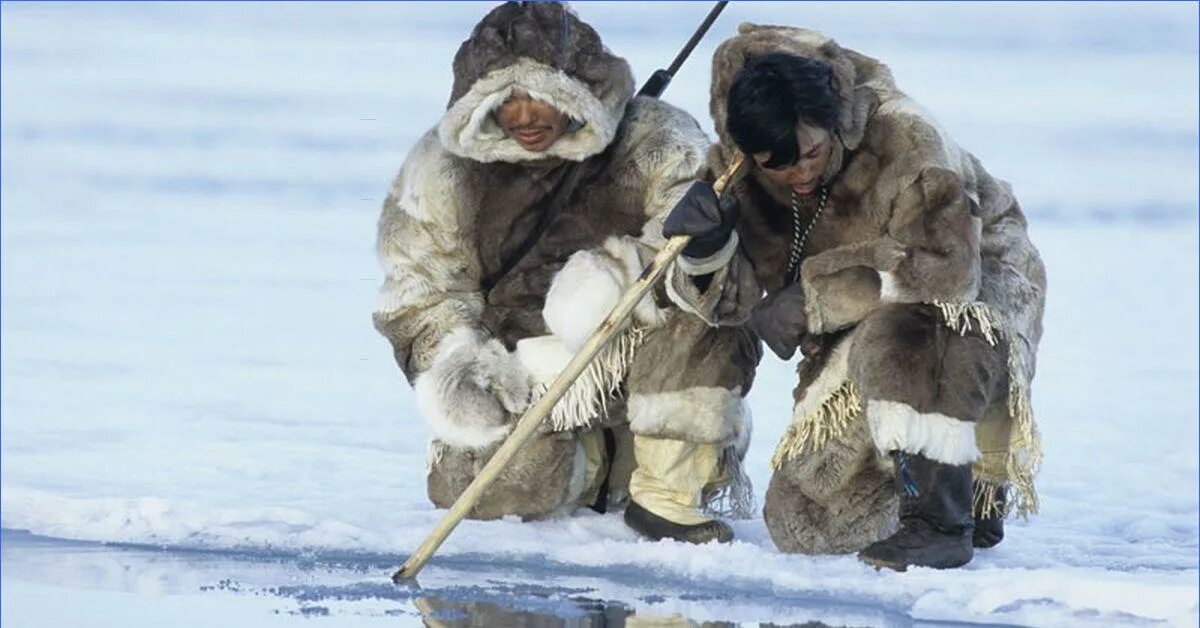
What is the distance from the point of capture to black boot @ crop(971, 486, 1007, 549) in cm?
606

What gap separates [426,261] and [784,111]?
3.86 ft

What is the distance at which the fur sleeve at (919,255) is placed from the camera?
18.4ft

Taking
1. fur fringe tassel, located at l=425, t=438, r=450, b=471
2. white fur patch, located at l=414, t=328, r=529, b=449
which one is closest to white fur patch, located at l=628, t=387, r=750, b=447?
white fur patch, located at l=414, t=328, r=529, b=449

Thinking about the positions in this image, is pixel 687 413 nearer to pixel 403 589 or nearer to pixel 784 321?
pixel 784 321

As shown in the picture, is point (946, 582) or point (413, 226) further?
point (413, 226)

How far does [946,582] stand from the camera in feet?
17.6

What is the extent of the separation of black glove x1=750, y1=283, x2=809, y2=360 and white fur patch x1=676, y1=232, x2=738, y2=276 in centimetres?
13

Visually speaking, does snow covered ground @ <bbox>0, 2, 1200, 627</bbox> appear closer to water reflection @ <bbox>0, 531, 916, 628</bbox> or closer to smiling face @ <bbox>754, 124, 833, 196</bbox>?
water reflection @ <bbox>0, 531, 916, 628</bbox>

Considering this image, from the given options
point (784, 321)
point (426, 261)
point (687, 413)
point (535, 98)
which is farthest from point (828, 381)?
point (426, 261)

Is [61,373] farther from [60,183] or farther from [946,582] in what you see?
[946,582]

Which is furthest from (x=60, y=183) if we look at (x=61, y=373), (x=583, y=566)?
(x=583, y=566)

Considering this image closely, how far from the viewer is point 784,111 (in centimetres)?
560

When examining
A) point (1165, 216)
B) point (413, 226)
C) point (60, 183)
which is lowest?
point (60, 183)

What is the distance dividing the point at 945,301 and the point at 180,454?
282cm
